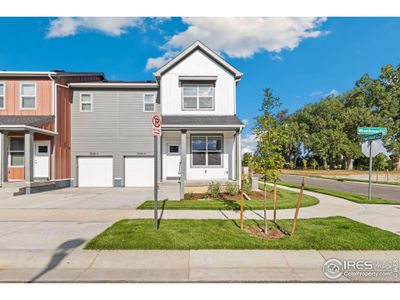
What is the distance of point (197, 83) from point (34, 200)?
10.6 meters

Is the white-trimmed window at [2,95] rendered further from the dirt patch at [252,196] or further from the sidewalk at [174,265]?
the dirt patch at [252,196]

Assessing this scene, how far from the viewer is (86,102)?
1656 cm

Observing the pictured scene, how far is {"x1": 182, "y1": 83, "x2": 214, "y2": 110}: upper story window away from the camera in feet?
46.8

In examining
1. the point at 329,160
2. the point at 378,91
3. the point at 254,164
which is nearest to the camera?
the point at 254,164

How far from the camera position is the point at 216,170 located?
46.2ft

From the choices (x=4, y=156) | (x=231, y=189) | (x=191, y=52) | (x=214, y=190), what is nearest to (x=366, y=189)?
(x=231, y=189)

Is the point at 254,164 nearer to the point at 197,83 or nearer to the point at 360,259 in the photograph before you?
the point at 360,259

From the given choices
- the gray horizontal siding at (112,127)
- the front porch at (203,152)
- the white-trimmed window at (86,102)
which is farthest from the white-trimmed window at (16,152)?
the front porch at (203,152)

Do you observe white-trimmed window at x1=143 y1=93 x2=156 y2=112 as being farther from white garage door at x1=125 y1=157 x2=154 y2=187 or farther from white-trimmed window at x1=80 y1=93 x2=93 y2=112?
white-trimmed window at x1=80 y1=93 x2=93 y2=112

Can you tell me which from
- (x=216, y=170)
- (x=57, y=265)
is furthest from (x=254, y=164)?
(x=216, y=170)

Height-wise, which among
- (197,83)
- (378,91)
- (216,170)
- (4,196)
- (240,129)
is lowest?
(4,196)

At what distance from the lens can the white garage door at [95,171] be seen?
650 inches

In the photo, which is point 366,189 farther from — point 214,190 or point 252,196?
point 214,190

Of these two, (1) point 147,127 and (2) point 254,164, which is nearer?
(2) point 254,164
